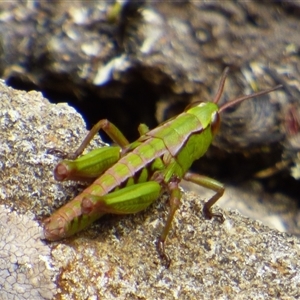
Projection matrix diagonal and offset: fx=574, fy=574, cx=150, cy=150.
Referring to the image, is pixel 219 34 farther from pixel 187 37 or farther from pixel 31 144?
pixel 31 144

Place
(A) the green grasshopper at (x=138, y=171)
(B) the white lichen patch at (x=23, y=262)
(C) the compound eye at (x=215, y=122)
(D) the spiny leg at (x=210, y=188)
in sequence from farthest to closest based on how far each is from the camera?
(C) the compound eye at (x=215, y=122) → (D) the spiny leg at (x=210, y=188) → (A) the green grasshopper at (x=138, y=171) → (B) the white lichen patch at (x=23, y=262)

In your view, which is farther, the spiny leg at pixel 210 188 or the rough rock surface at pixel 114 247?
the spiny leg at pixel 210 188

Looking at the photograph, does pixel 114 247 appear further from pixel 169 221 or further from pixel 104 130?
pixel 104 130

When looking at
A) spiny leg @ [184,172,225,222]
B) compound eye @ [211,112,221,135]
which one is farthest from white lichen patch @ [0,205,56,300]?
compound eye @ [211,112,221,135]

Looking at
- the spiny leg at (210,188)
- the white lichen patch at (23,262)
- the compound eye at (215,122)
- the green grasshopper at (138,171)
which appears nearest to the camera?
the white lichen patch at (23,262)

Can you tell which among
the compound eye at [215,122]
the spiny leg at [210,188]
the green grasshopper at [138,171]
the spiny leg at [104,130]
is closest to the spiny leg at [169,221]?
the green grasshopper at [138,171]

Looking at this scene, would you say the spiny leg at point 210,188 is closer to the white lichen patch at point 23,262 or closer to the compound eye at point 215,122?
the compound eye at point 215,122

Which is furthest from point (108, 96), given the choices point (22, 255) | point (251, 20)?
Result: point (22, 255)

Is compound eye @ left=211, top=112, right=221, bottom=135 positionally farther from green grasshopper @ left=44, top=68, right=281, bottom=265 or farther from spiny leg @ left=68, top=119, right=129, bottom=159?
spiny leg @ left=68, top=119, right=129, bottom=159
